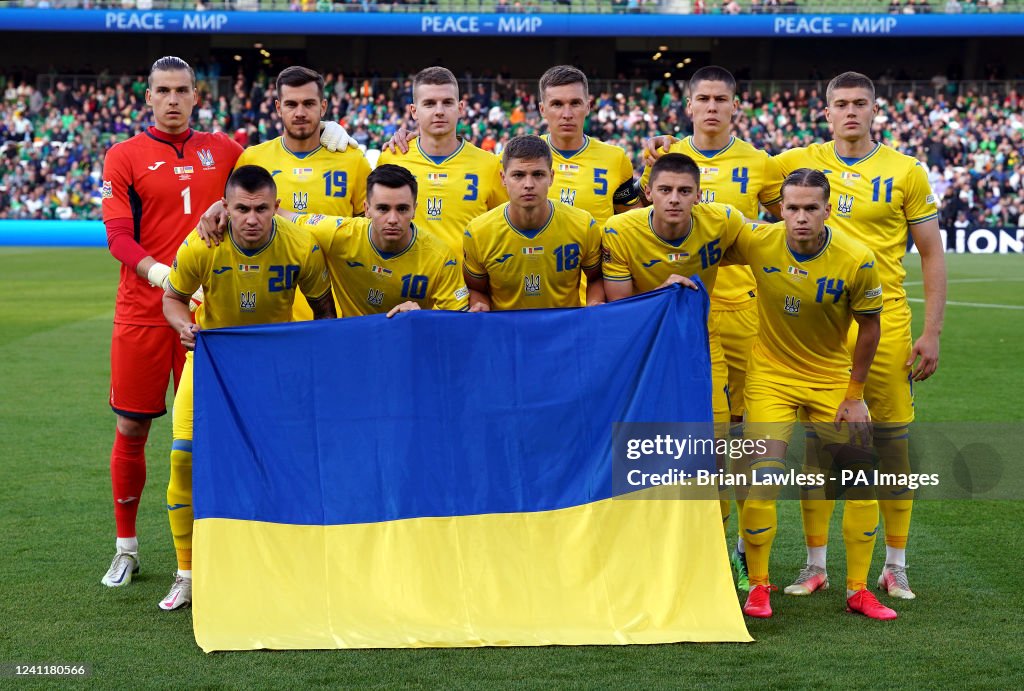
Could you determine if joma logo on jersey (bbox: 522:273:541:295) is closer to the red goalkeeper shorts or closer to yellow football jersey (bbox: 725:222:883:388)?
yellow football jersey (bbox: 725:222:883:388)

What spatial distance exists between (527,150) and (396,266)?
77cm

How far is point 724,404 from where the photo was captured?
5.55m

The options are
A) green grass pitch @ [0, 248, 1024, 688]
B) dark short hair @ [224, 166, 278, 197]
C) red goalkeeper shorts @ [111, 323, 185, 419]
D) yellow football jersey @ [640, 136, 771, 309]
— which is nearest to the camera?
green grass pitch @ [0, 248, 1024, 688]

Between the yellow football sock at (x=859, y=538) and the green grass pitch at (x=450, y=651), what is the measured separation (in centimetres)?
16

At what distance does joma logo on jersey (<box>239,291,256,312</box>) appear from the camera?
17.2 feet

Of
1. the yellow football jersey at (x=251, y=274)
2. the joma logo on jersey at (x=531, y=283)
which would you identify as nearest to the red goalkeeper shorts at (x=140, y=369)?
the yellow football jersey at (x=251, y=274)

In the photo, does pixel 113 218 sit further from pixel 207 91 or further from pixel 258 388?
pixel 207 91

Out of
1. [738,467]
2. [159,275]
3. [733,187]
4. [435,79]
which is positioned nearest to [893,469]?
[738,467]

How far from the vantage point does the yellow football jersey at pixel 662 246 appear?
213 inches

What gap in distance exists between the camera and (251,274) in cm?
521

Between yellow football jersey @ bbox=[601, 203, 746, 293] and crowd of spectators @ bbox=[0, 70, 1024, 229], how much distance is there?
2716 cm

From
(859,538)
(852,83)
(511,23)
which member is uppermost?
(511,23)

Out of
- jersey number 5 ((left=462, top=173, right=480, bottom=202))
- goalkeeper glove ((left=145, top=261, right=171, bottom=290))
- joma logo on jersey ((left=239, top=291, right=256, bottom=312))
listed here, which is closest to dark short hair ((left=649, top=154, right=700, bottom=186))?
jersey number 5 ((left=462, top=173, right=480, bottom=202))

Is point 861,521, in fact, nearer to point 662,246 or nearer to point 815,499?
point 815,499
